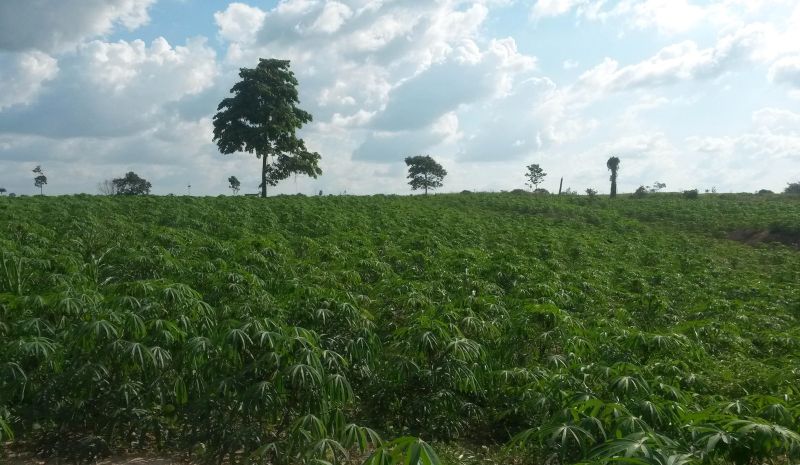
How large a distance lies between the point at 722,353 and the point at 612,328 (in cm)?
174

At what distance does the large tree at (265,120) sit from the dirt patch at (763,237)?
70.3 ft

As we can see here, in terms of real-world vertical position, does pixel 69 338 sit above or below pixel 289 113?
below

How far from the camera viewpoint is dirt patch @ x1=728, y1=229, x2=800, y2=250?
22.6m

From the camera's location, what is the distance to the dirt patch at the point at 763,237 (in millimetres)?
22641

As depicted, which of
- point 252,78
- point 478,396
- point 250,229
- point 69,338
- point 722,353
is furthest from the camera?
point 252,78

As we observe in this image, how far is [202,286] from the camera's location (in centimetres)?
759

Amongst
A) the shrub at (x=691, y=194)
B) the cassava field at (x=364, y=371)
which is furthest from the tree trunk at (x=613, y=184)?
the cassava field at (x=364, y=371)

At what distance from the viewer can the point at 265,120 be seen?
3120 centimetres

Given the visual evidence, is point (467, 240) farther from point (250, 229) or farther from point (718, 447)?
point (718, 447)

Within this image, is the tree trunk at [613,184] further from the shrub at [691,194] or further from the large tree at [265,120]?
the large tree at [265,120]

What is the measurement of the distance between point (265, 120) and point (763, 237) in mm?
24116

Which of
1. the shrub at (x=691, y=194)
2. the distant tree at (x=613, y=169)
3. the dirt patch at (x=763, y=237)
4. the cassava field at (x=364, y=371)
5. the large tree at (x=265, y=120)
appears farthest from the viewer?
the distant tree at (x=613, y=169)

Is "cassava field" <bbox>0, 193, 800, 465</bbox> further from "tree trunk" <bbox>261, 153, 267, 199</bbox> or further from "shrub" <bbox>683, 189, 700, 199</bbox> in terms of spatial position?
"shrub" <bbox>683, 189, 700, 199</bbox>

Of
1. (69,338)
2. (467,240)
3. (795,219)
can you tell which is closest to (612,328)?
(69,338)
